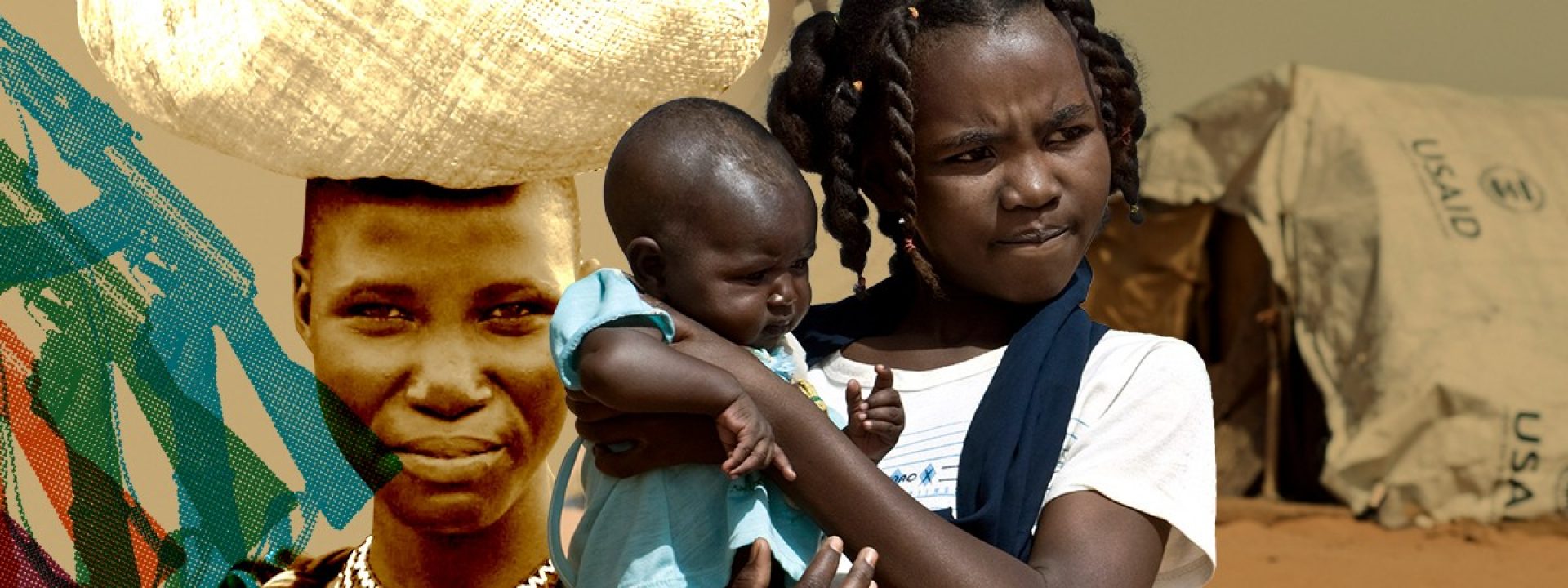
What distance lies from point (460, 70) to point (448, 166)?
152 mm

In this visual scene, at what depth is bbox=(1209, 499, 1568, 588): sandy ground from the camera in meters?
7.45

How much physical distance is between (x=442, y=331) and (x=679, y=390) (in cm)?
100

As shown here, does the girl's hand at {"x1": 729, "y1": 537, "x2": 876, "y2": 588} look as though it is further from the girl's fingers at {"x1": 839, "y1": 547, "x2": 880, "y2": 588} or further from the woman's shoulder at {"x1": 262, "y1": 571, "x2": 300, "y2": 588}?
the woman's shoulder at {"x1": 262, "y1": 571, "x2": 300, "y2": 588}

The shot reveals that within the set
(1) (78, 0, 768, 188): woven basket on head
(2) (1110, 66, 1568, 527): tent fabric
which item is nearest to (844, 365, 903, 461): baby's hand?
(1) (78, 0, 768, 188): woven basket on head

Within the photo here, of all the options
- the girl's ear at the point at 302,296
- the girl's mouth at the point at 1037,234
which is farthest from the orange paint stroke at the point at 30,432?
the girl's mouth at the point at 1037,234

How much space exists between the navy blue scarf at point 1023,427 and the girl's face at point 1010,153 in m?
0.06

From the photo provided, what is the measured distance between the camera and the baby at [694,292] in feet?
6.65

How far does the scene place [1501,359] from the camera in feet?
26.2

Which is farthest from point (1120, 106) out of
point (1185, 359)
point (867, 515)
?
point (867, 515)

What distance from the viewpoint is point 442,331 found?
2.86m

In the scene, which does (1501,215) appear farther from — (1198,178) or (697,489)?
(697,489)

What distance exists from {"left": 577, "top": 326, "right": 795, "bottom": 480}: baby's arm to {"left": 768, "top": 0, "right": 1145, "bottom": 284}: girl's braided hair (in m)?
0.49

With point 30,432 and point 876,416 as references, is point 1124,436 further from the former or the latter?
point 30,432

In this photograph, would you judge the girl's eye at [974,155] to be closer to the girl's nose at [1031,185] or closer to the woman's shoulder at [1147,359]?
the girl's nose at [1031,185]
